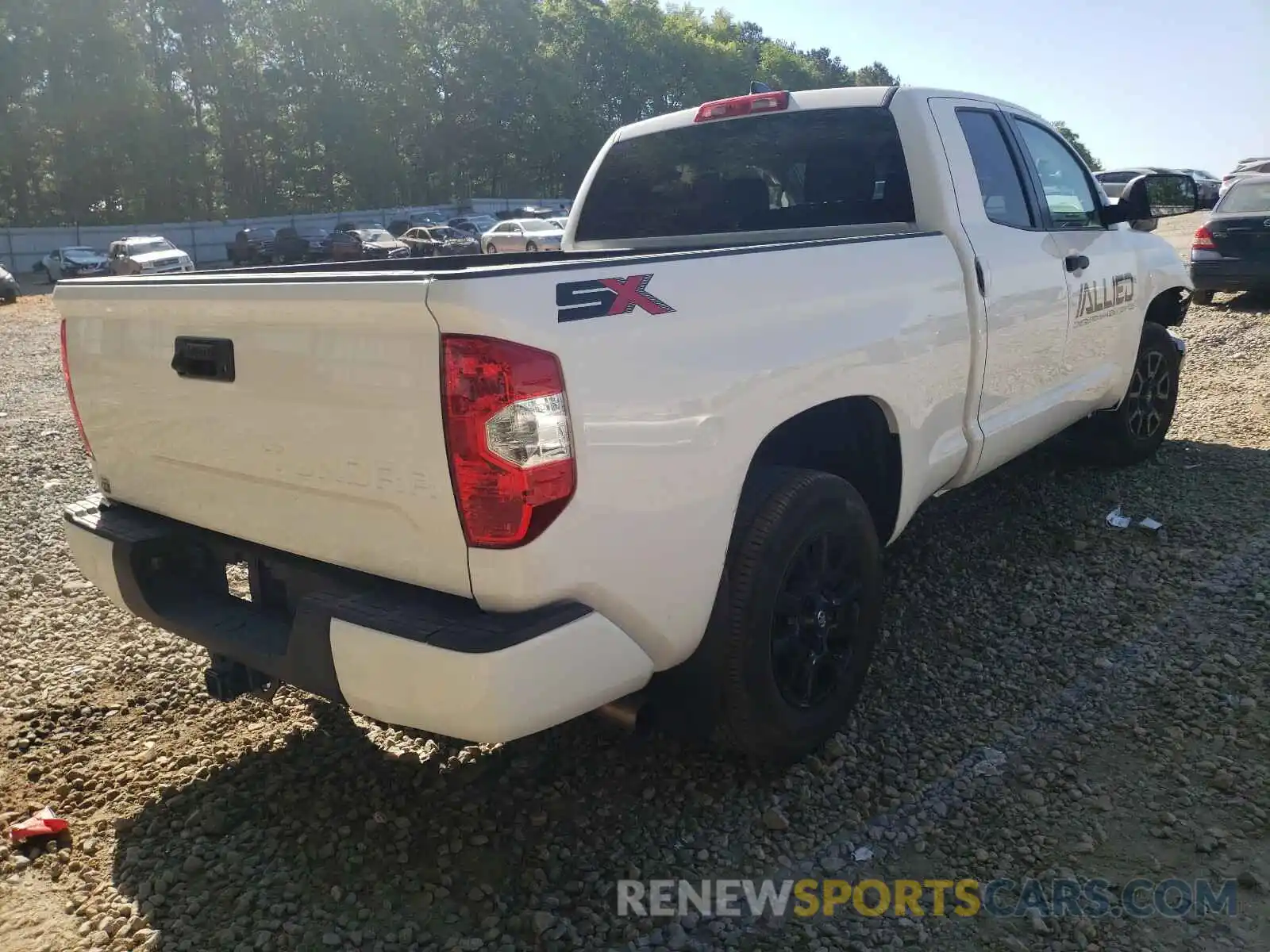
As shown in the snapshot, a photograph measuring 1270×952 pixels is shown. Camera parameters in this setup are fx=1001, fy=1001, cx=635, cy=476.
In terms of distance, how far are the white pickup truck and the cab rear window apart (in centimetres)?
2

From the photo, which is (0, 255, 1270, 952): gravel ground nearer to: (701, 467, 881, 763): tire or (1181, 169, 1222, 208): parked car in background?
(701, 467, 881, 763): tire

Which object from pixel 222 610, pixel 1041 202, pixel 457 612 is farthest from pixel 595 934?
pixel 1041 202

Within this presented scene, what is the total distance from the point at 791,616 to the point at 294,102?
198ft

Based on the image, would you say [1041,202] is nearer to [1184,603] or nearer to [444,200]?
[1184,603]

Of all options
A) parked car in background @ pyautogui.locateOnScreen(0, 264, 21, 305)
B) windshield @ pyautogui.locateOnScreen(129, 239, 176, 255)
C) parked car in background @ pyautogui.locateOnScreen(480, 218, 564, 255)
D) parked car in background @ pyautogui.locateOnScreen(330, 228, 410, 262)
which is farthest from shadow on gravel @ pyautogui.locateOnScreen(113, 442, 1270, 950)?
windshield @ pyautogui.locateOnScreen(129, 239, 176, 255)

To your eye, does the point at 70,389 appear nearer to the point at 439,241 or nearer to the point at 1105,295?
the point at 1105,295

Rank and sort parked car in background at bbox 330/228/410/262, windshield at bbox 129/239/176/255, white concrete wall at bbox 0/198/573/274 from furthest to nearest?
white concrete wall at bbox 0/198/573/274
parked car in background at bbox 330/228/410/262
windshield at bbox 129/239/176/255

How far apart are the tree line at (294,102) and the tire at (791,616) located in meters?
52.9

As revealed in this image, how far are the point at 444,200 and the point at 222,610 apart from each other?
62.6 m

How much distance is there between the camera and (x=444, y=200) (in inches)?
2440

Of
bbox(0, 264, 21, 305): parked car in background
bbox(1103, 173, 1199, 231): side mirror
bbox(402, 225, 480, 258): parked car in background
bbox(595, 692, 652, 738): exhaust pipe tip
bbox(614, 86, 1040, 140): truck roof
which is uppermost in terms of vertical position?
bbox(614, 86, 1040, 140): truck roof

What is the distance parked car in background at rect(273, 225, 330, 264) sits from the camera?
112 ft

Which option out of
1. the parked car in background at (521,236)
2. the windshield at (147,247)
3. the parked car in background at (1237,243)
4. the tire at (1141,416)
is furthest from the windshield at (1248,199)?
the windshield at (147,247)

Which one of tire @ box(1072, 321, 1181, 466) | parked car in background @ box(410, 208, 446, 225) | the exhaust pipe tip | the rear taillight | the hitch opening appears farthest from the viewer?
parked car in background @ box(410, 208, 446, 225)
